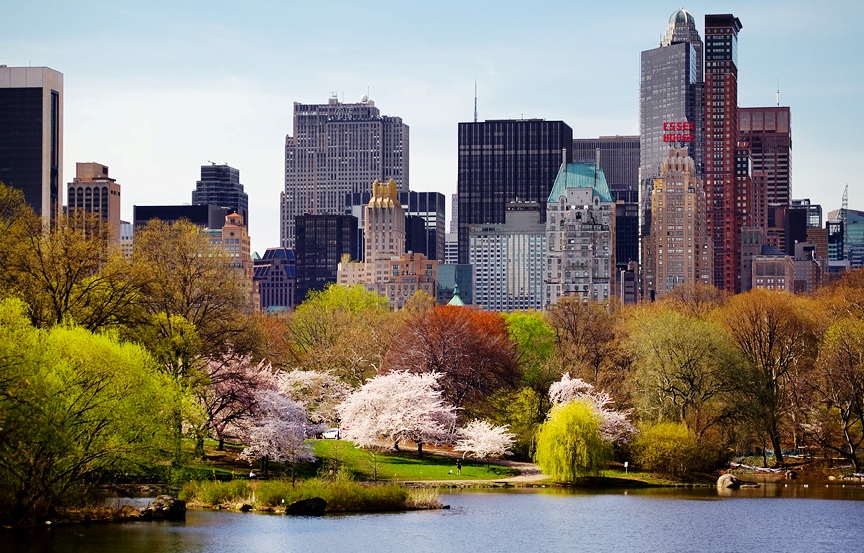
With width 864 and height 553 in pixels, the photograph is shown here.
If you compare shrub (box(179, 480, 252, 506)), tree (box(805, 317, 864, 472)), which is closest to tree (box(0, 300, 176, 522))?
shrub (box(179, 480, 252, 506))

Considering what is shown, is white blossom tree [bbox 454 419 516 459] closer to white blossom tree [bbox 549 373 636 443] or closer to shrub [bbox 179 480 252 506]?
white blossom tree [bbox 549 373 636 443]

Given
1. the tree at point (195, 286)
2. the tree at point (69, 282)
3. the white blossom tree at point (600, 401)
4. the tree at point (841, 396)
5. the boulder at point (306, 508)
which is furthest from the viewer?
the tree at point (841, 396)

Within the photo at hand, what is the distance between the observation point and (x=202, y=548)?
62562mm

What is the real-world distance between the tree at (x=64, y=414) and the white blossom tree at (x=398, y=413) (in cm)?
3516

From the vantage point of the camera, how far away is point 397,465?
10000cm

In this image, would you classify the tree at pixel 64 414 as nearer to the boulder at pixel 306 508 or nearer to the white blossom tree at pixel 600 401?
the boulder at pixel 306 508

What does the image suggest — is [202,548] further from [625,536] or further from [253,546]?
[625,536]

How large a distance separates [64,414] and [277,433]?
1090 inches

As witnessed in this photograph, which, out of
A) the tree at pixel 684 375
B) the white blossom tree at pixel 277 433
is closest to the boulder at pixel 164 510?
the white blossom tree at pixel 277 433

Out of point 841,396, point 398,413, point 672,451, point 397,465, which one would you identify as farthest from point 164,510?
point 841,396

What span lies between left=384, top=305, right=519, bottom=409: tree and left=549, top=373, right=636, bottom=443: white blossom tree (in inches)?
194

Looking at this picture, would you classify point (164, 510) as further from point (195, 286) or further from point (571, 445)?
point (571, 445)

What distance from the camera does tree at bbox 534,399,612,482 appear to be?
96.1m

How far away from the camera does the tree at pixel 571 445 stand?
96.1 metres
